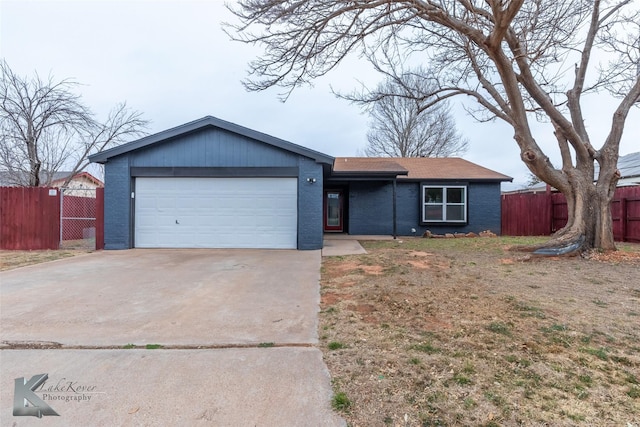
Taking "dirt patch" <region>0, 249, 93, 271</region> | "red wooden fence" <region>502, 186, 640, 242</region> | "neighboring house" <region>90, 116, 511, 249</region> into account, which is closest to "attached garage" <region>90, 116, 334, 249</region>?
"neighboring house" <region>90, 116, 511, 249</region>

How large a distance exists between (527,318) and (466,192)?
36.1ft

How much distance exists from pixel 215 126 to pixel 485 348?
29.2 feet

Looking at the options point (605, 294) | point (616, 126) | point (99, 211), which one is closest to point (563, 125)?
point (616, 126)

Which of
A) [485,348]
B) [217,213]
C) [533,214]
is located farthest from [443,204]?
[485,348]

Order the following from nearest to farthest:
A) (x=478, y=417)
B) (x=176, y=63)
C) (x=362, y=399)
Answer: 1. (x=478, y=417)
2. (x=362, y=399)
3. (x=176, y=63)

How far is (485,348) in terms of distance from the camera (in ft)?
9.50

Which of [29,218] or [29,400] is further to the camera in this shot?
[29,218]

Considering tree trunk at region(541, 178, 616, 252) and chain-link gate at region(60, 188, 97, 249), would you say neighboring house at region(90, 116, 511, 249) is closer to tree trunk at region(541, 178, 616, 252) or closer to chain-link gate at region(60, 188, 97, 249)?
chain-link gate at region(60, 188, 97, 249)

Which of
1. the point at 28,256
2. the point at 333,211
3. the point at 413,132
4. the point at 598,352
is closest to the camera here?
the point at 598,352

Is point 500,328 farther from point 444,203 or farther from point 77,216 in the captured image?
point 77,216

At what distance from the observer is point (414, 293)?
473 cm

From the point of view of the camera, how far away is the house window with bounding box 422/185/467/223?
13812mm

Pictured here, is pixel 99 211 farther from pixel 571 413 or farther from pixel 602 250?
pixel 602 250

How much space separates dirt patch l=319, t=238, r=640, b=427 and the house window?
8.04 meters
